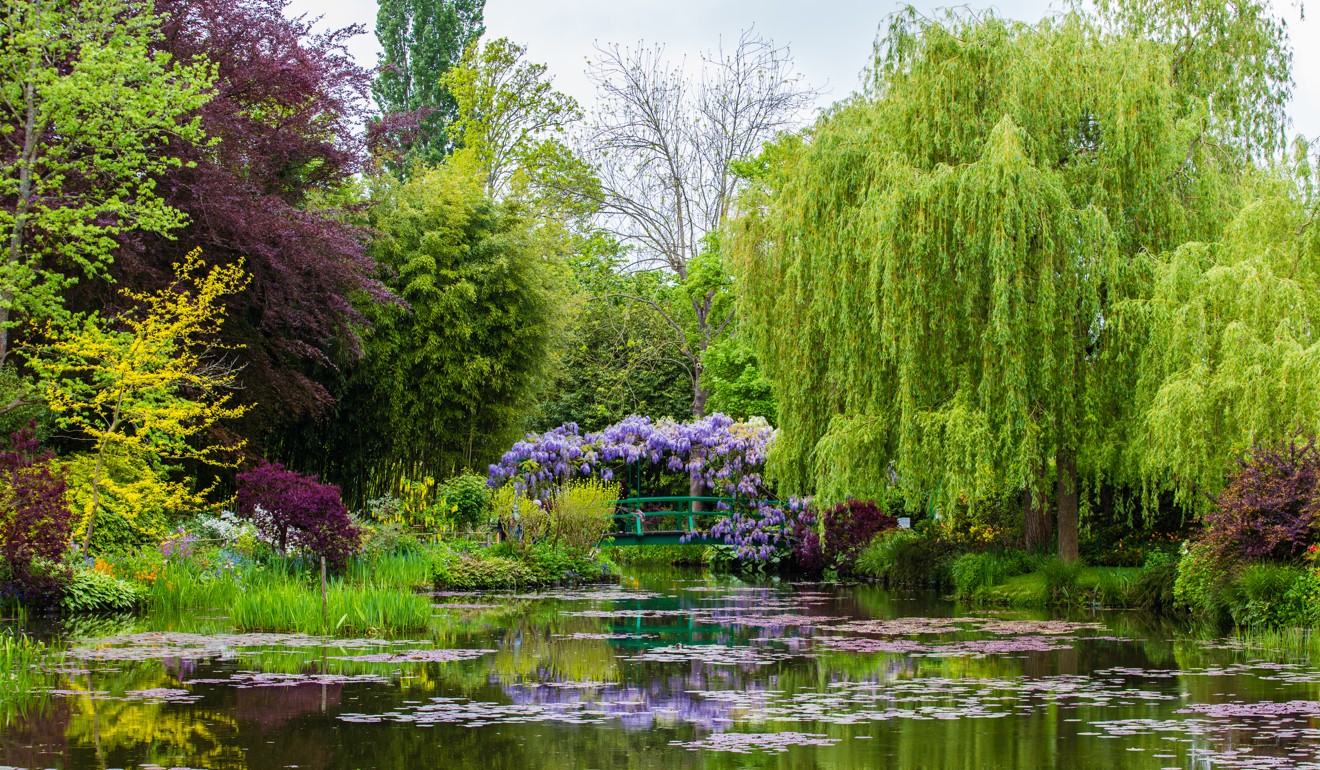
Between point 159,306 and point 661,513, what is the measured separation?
44.6 feet

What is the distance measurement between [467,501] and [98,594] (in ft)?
27.0

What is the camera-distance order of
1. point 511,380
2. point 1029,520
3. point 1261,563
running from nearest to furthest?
1. point 1261,563
2. point 1029,520
3. point 511,380

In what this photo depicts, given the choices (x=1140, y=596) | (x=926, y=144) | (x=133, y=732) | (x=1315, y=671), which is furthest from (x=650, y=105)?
(x=133, y=732)

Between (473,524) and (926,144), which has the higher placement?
(926,144)


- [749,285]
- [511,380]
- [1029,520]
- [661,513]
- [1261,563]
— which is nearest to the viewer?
[1261,563]

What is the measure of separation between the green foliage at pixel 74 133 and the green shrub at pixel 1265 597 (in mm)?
12594

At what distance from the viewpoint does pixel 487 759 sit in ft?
20.8

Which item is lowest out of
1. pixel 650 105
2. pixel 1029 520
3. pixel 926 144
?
pixel 1029 520

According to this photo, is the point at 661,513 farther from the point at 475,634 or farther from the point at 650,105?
the point at 475,634

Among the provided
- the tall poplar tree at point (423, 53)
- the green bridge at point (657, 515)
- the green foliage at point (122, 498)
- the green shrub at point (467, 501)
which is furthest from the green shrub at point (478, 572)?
the tall poplar tree at point (423, 53)

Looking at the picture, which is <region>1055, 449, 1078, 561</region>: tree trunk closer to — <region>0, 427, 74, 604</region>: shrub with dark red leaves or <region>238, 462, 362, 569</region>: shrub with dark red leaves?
<region>238, 462, 362, 569</region>: shrub with dark red leaves

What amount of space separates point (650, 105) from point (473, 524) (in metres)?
15.0

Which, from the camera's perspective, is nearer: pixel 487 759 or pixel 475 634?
pixel 487 759

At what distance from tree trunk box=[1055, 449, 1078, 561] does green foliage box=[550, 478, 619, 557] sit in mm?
7838
